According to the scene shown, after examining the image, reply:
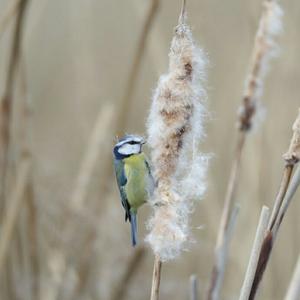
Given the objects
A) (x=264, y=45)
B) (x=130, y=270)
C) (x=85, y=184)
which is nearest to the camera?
(x=264, y=45)

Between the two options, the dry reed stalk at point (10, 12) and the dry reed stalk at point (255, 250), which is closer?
the dry reed stalk at point (255, 250)

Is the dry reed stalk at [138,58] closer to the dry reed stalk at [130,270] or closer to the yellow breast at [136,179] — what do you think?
the dry reed stalk at [130,270]

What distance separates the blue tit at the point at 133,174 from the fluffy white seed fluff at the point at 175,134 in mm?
34

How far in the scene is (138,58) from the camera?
4.02 ft

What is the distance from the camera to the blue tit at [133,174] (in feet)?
2.02

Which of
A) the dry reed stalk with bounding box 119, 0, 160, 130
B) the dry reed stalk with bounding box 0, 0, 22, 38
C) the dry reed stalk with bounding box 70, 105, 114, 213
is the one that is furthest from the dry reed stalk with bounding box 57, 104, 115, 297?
the dry reed stalk with bounding box 0, 0, 22, 38

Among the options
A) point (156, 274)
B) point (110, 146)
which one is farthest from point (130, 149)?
point (110, 146)

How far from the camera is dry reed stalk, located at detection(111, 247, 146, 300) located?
1.34 m

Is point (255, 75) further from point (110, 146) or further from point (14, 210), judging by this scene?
point (110, 146)

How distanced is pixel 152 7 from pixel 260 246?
0.61 m

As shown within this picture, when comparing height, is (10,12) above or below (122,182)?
above

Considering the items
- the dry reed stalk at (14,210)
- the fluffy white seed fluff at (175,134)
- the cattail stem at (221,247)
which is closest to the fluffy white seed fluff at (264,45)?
the cattail stem at (221,247)

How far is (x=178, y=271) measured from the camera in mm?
1757

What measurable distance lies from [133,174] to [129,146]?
0.03 meters
